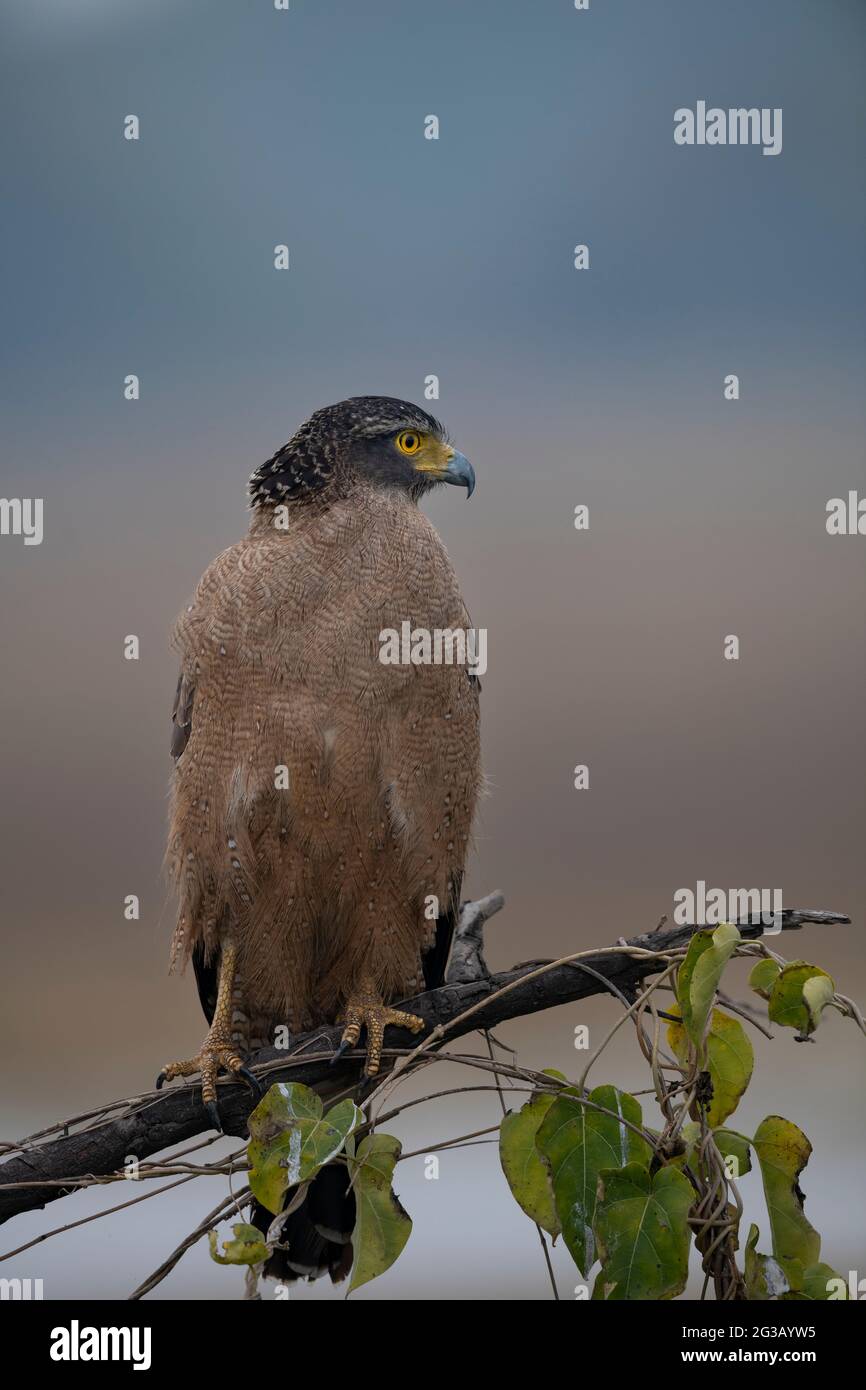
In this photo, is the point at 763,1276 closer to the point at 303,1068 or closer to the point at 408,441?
the point at 303,1068

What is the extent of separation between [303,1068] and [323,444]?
1.51 m

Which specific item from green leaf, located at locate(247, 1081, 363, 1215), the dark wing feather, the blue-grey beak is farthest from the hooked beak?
green leaf, located at locate(247, 1081, 363, 1215)

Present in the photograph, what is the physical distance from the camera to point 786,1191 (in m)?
2.18

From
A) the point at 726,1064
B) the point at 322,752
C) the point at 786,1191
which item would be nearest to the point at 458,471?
the point at 322,752

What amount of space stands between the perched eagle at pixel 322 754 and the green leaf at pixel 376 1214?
0.57 metres

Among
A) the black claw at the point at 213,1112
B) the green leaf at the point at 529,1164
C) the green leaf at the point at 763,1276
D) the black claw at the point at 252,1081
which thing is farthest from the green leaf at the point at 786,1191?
the black claw at the point at 213,1112

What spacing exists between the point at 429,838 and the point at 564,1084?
833 mm

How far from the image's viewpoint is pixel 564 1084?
224 cm

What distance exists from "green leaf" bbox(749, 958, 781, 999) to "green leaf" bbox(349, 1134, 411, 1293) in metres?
0.70

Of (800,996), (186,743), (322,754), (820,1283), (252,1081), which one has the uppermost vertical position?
(186,743)
